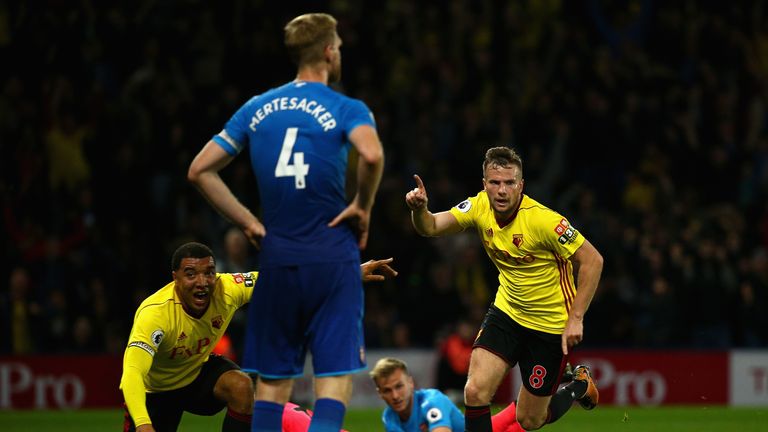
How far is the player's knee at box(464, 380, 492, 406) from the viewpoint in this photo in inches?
327

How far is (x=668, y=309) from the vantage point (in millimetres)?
15641

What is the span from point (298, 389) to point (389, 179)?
2770 millimetres

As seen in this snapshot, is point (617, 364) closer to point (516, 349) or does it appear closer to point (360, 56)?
point (360, 56)

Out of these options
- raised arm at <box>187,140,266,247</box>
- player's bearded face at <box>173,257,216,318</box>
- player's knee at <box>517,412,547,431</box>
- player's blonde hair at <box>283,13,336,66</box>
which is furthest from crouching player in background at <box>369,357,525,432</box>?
player's blonde hair at <box>283,13,336,66</box>

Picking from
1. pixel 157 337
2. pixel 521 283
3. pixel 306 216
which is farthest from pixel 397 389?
pixel 306 216

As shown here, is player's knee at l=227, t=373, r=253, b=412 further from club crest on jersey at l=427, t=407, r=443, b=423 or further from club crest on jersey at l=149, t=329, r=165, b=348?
club crest on jersey at l=427, t=407, r=443, b=423

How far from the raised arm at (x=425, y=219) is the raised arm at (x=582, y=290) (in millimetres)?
830

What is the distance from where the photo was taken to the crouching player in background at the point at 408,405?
8484 millimetres

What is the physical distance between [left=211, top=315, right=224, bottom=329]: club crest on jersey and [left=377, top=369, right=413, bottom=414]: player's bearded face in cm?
112

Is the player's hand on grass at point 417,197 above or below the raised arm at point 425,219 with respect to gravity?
above

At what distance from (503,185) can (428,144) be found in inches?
315

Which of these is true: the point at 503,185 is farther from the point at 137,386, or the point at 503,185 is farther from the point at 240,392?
the point at 137,386

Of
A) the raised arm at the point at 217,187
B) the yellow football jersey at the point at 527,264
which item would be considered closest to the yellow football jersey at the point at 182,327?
the yellow football jersey at the point at 527,264

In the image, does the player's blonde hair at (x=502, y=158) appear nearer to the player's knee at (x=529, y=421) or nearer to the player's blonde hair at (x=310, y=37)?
the player's knee at (x=529, y=421)
